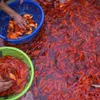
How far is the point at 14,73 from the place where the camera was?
11.6ft

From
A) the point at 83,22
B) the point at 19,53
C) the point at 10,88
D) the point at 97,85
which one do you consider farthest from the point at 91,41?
the point at 10,88

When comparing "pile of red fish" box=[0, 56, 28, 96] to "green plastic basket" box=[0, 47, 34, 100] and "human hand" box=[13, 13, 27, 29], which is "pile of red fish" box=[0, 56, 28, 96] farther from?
"human hand" box=[13, 13, 27, 29]

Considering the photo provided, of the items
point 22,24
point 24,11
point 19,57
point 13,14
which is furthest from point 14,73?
point 24,11

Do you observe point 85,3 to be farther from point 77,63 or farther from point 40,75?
point 40,75

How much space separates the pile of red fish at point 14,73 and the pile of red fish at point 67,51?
0.20 meters

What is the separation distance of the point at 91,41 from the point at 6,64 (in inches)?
50.7

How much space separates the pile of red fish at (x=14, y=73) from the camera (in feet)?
11.3

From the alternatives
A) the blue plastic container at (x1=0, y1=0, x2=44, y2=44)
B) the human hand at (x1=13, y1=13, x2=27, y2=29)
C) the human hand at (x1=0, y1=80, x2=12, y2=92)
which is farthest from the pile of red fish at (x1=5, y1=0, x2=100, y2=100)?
the human hand at (x1=0, y1=80, x2=12, y2=92)

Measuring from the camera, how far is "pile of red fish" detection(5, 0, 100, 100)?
3537mm

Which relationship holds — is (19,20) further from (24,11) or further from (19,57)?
(19,57)

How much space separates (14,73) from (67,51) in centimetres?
85

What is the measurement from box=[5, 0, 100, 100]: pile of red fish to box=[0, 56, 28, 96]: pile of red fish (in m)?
0.20

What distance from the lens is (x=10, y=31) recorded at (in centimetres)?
405

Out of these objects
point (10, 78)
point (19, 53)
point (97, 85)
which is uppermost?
point (19, 53)
